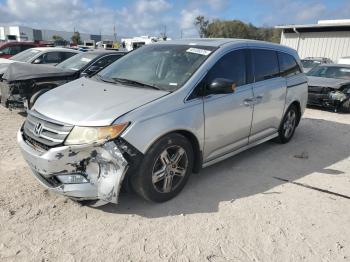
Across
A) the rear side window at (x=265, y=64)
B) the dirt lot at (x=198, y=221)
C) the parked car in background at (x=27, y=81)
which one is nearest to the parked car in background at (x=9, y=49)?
the parked car in background at (x=27, y=81)

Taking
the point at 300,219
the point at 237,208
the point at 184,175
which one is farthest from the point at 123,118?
the point at 300,219

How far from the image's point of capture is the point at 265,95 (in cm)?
508

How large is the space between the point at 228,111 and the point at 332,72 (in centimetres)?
840

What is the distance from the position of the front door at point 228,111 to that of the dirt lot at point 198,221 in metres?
0.47

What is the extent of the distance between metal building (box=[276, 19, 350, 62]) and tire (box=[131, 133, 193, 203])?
2278cm

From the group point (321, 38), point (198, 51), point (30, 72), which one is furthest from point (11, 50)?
point (321, 38)

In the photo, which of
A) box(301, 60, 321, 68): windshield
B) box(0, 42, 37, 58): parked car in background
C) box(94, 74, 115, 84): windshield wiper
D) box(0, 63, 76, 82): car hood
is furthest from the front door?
box(0, 42, 37, 58): parked car in background

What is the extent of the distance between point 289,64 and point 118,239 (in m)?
4.40

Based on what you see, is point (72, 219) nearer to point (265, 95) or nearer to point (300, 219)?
point (300, 219)

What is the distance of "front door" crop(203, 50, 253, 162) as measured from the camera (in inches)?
162

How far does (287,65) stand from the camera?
5.95 meters

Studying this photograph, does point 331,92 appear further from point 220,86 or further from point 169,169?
point 169,169

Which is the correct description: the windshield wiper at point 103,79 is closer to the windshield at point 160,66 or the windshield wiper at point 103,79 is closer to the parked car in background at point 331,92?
the windshield at point 160,66

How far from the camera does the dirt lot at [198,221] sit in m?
3.03
